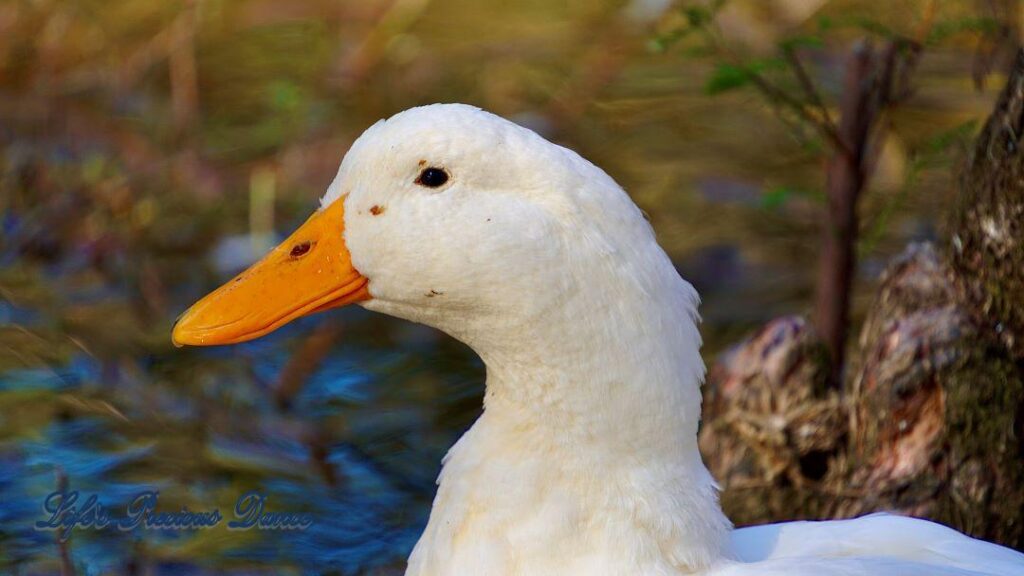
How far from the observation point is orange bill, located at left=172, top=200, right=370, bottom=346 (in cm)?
320

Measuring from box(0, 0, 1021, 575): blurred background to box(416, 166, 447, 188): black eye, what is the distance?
1388 millimetres

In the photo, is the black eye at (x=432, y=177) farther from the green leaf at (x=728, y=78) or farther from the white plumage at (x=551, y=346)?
the green leaf at (x=728, y=78)

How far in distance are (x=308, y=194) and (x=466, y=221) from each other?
4.13 m

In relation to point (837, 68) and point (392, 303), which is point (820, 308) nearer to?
point (392, 303)

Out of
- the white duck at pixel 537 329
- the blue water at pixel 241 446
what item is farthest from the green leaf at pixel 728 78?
the white duck at pixel 537 329

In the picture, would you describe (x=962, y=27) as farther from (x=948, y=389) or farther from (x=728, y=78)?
(x=948, y=389)

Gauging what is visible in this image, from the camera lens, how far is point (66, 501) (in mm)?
4723

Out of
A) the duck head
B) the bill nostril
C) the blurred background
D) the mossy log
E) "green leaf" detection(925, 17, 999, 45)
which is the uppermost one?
the duck head

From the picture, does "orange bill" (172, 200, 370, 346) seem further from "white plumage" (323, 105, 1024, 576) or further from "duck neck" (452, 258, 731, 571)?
"duck neck" (452, 258, 731, 571)

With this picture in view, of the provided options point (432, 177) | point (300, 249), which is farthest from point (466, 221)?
point (300, 249)

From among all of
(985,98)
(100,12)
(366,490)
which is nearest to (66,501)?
(366,490)

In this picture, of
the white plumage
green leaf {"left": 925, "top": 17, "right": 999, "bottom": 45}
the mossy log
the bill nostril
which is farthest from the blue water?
green leaf {"left": 925, "top": 17, "right": 999, "bottom": 45}

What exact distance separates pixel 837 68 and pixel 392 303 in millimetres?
5228

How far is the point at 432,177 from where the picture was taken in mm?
3039
